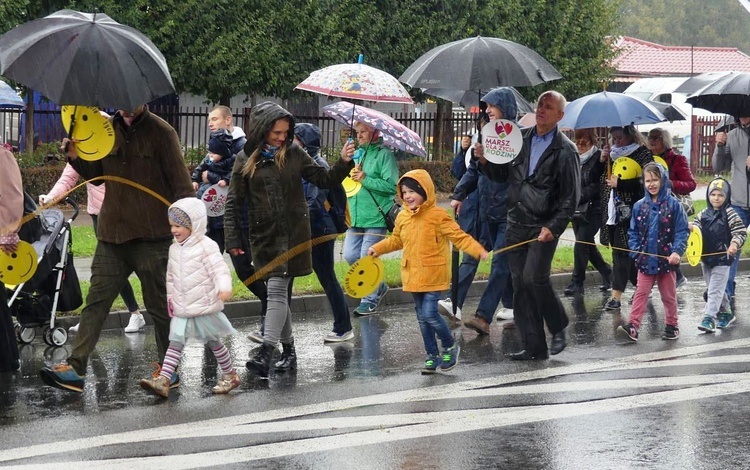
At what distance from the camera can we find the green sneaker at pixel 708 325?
1109 cm

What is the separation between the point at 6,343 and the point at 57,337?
1121 mm

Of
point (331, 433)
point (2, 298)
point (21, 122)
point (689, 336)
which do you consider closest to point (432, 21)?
point (21, 122)

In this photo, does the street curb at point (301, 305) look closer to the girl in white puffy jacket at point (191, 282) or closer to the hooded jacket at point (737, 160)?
the hooded jacket at point (737, 160)

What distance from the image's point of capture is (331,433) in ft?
23.8

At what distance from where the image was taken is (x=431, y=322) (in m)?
9.07

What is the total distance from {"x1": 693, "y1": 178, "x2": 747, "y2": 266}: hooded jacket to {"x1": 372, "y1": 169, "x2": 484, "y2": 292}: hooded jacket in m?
3.32

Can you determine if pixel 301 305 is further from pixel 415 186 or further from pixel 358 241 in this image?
pixel 415 186

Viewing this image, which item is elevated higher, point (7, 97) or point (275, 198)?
point (7, 97)

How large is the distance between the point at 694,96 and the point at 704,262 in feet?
5.95

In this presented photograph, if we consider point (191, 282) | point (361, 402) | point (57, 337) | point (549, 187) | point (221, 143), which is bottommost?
point (361, 402)

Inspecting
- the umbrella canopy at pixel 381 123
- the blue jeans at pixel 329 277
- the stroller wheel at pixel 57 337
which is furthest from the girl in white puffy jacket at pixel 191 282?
the umbrella canopy at pixel 381 123

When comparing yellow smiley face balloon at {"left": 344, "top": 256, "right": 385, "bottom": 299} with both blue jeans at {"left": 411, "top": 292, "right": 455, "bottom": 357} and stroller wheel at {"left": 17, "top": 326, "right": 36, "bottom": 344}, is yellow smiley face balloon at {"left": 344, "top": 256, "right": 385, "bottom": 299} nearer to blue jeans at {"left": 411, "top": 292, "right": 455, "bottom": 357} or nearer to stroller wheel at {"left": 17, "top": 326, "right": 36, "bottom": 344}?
blue jeans at {"left": 411, "top": 292, "right": 455, "bottom": 357}

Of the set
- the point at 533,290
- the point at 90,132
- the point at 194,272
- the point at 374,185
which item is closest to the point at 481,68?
the point at 374,185

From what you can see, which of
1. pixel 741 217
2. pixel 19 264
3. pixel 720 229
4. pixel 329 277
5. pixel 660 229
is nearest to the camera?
pixel 19 264
